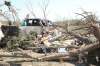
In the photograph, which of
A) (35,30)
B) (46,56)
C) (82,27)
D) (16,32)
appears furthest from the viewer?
(35,30)

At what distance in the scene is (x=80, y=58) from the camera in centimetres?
1040

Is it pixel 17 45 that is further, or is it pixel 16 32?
pixel 16 32

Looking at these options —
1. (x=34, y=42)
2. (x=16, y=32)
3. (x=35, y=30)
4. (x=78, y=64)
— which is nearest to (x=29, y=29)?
(x=35, y=30)

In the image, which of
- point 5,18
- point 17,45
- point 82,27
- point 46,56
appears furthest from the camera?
point 5,18

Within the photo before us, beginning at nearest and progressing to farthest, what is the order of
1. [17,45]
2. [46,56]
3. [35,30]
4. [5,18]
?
1. [46,56]
2. [17,45]
3. [35,30]
4. [5,18]

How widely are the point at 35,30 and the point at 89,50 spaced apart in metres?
8.98

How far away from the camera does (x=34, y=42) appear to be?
15414 millimetres

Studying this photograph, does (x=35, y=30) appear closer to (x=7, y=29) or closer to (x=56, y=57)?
(x=7, y=29)

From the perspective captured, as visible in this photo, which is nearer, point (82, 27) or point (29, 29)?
point (82, 27)

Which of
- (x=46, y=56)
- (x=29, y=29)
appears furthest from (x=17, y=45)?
(x=46, y=56)

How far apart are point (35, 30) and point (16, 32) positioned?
6.58ft

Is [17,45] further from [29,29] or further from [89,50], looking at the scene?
[89,50]

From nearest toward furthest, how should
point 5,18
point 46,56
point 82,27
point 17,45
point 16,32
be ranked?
point 82,27, point 46,56, point 17,45, point 16,32, point 5,18

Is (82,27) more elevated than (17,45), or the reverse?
(82,27)
